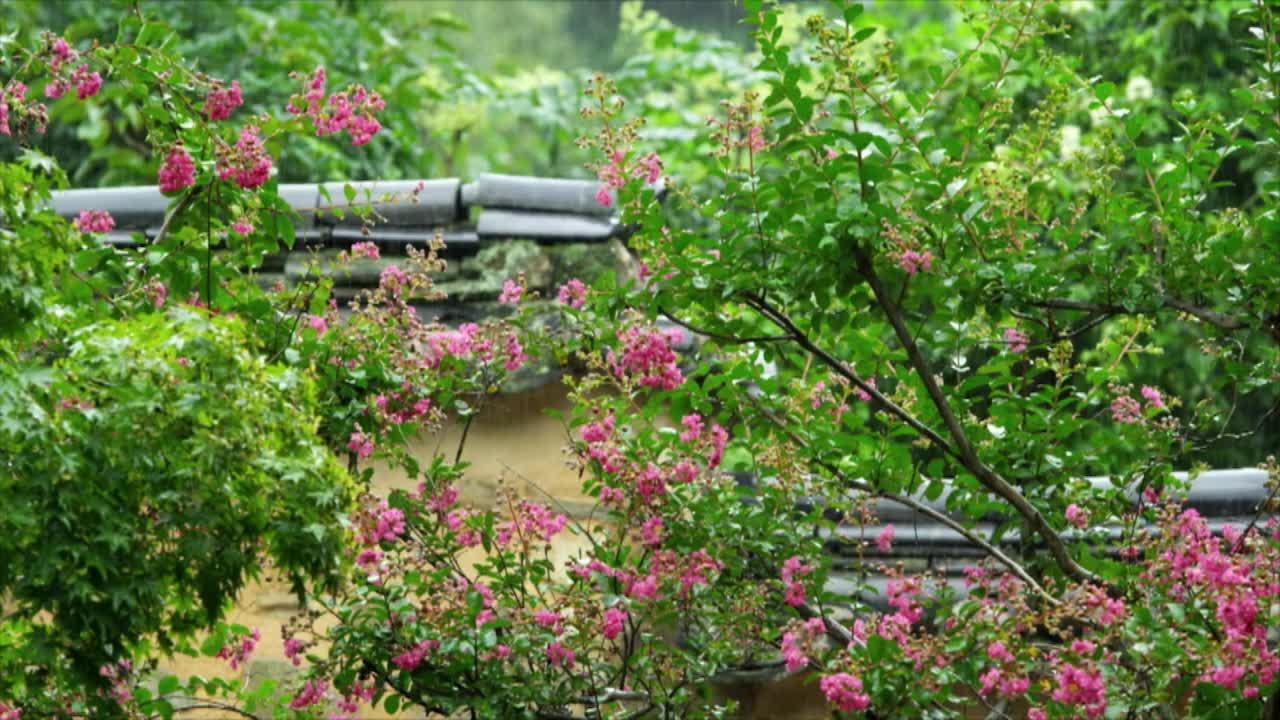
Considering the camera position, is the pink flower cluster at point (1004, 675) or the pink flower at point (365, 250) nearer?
the pink flower cluster at point (1004, 675)

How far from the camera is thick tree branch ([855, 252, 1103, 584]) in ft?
10.3

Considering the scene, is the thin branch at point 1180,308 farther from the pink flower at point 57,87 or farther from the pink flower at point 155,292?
the pink flower at point 57,87

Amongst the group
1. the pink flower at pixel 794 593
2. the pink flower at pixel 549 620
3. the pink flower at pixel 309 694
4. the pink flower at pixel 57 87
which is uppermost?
the pink flower at pixel 57 87

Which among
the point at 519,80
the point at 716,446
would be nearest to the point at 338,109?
the point at 716,446

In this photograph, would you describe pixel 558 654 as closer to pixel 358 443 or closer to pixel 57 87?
pixel 358 443

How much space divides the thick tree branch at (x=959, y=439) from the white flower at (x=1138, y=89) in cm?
500

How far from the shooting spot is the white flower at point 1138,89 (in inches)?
307

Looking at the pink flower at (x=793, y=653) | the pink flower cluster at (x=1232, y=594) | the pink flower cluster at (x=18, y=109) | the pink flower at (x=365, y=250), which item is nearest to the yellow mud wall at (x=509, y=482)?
the pink flower at (x=365, y=250)

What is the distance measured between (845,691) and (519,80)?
7.80 m

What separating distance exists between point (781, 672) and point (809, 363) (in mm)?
871

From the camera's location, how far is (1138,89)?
7.93 m

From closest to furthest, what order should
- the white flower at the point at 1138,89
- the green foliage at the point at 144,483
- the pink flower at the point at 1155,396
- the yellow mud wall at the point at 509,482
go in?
1. the green foliage at the point at 144,483
2. the pink flower at the point at 1155,396
3. the yellow mud wall at the point at 509,482
4. the white flower at the point at 1138,89

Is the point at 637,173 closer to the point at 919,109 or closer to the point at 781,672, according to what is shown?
the point at 919,109

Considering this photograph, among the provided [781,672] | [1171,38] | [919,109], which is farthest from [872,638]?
[1171,38]
